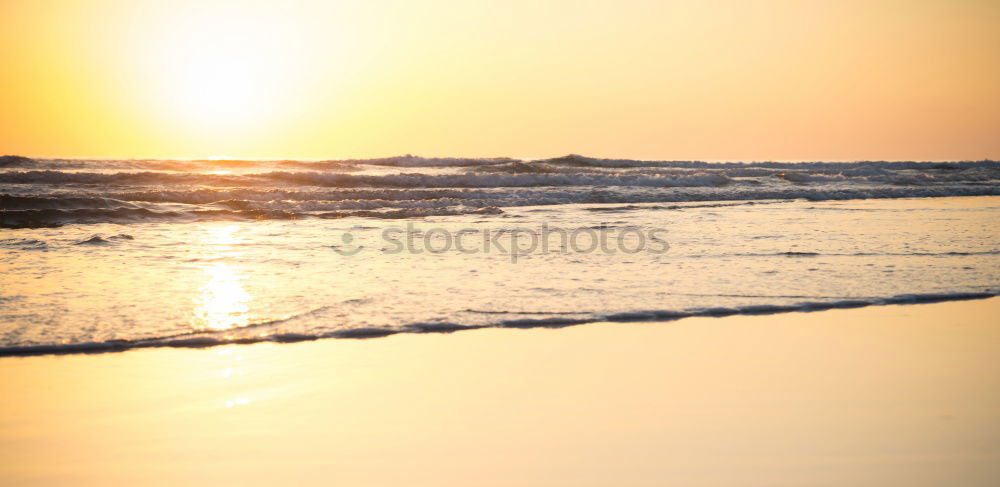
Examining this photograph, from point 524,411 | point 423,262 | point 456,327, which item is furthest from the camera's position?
point 423,262

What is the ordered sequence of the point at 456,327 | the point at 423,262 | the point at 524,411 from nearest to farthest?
the point at 524,411
the point at 456,327
the point at 423,262

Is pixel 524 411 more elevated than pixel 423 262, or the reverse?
pixel 423 262

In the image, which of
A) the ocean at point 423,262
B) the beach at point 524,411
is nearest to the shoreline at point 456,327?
the ocean at point 423,262

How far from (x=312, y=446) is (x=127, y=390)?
1.35 metres

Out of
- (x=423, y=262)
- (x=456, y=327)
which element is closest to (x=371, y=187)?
(x=423, y=262)

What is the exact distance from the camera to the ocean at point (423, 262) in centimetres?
554

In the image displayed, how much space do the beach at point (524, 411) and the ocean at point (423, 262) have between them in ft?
1.74

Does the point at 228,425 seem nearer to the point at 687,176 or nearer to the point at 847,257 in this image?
the point at 847,257

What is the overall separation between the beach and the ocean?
532 millimetres

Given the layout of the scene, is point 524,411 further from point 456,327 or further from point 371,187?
point 371,187

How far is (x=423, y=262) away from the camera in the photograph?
8211 mm

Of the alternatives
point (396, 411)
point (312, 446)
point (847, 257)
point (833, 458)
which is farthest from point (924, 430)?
point (847, 257)

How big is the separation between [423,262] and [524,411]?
4687 millimetres

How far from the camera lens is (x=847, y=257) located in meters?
8.60
